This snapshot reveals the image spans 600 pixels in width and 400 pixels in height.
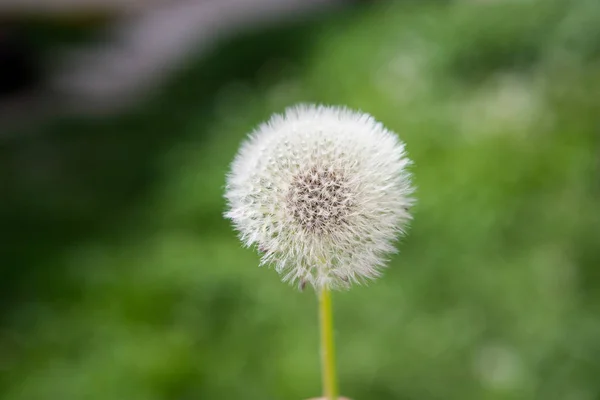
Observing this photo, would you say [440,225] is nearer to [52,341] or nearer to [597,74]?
[597,74]

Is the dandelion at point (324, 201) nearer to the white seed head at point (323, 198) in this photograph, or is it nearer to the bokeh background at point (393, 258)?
the white seed head at point (323, 198)

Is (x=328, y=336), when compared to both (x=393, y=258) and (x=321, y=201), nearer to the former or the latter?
(x=321, y=201)

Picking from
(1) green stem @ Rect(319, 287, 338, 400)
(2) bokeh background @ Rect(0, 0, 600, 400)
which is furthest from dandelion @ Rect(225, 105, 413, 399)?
(2) bokeh background @ Rect(0, 0, 600, 400)

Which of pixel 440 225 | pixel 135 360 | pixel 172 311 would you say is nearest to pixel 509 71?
pixel 440 225

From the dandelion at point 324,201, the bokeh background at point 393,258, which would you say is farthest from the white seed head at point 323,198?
the bokeh background at point 393,258

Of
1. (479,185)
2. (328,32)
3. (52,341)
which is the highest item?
(328,32)

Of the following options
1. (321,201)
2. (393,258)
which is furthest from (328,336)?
(393,258)

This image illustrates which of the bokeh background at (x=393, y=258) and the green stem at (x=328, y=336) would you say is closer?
the green stem at (x=328, y=336)
